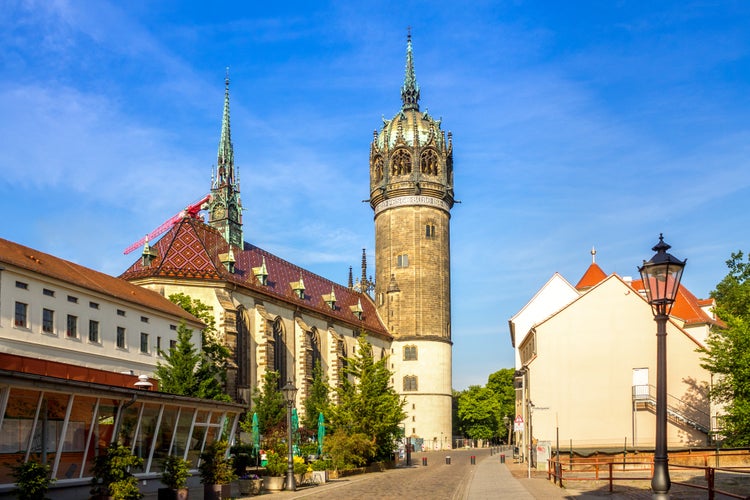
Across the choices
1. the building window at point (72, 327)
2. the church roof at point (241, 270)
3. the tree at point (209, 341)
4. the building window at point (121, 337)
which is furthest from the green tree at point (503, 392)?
the building window at point (72, 327)

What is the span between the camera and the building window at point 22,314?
34156mm

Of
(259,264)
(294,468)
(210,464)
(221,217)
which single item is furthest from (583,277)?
(210,464)

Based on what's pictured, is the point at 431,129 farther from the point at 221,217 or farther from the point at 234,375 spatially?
the point at 234,375

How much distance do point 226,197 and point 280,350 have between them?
17915mm

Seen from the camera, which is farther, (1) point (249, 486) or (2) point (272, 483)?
(2) point (272, 483)

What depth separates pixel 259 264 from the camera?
70250mm

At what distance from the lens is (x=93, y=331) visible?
3941 centimetres

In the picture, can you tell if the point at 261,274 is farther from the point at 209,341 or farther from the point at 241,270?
the point at 209,341

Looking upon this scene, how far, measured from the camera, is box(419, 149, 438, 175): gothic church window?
8781 centimetres

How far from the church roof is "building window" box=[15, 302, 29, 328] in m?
21.3

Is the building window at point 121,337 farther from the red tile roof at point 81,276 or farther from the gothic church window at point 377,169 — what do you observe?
the gothic church window at point 377,169

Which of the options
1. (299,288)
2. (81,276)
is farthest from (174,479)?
(299,288)

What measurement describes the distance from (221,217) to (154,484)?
169ft

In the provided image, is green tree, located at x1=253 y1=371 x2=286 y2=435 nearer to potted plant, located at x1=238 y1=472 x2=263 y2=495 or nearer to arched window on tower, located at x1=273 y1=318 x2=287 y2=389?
arched window on tower, located at x1=273 y1=318 x2=287 y2=389
